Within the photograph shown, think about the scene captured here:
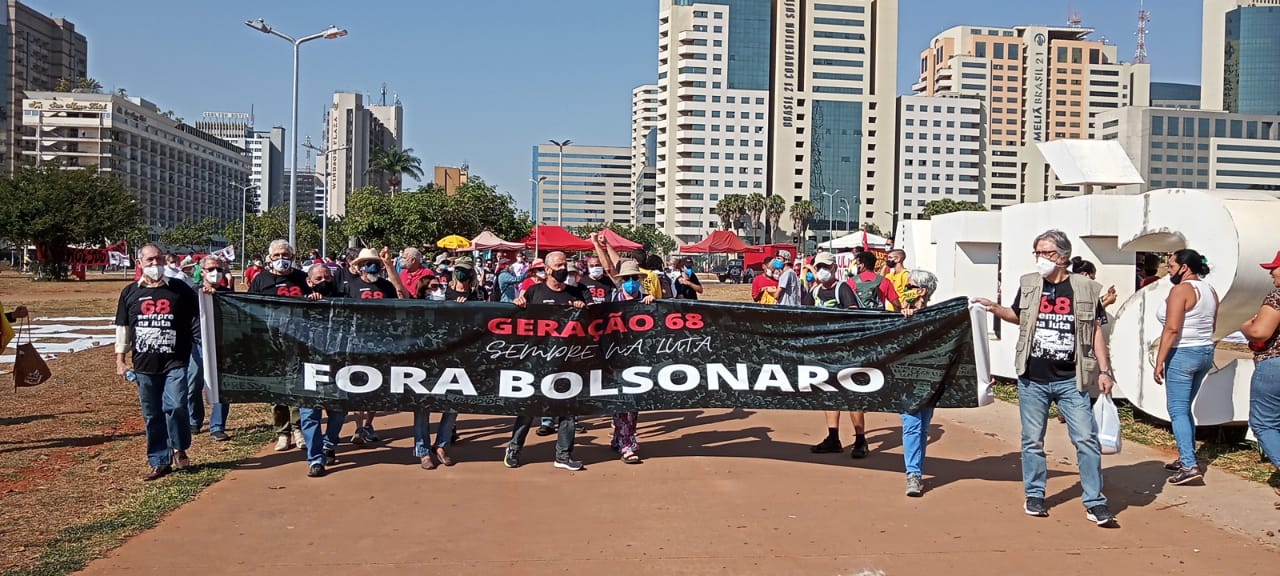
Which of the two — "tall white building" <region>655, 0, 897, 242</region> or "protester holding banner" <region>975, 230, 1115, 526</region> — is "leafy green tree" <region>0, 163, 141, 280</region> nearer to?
"protester holding banner" <region>975, 230, 1115, 526</region>

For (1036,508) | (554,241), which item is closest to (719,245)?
(554,241)

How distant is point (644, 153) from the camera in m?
184

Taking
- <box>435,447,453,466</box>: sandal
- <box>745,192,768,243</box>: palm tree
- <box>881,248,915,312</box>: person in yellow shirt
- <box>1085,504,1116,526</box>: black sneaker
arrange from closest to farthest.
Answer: <box>1085,504,1116,526</box>: black sneaker, <box>435,447,453,466</box>: sandal, <box>881,248,915,312</box>: person in yellow shirt, <box>745,192,768,243</box>: palm tree

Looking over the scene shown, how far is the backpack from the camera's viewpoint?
906 centimetres

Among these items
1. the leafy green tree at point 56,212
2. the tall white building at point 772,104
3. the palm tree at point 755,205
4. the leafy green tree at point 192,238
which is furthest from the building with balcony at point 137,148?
the palm tree at point 755,205

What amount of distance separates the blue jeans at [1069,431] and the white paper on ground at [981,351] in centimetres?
78

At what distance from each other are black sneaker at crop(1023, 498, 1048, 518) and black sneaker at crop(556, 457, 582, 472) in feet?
10.9

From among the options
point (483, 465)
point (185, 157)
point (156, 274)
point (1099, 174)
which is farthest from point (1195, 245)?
point (185, 157)

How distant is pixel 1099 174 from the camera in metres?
12.3

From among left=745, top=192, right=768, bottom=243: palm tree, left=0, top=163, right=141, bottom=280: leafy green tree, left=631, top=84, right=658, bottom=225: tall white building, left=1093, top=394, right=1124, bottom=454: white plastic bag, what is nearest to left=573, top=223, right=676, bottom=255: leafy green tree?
left=745, top=192, right=768, bottom=243: palm tree

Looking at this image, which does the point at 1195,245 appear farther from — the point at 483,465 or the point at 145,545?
the point at 145,545

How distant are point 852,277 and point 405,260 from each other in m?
4.30

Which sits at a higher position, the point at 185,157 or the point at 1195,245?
the point at 185,157

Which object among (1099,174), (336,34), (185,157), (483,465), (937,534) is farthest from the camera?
(185,157)
